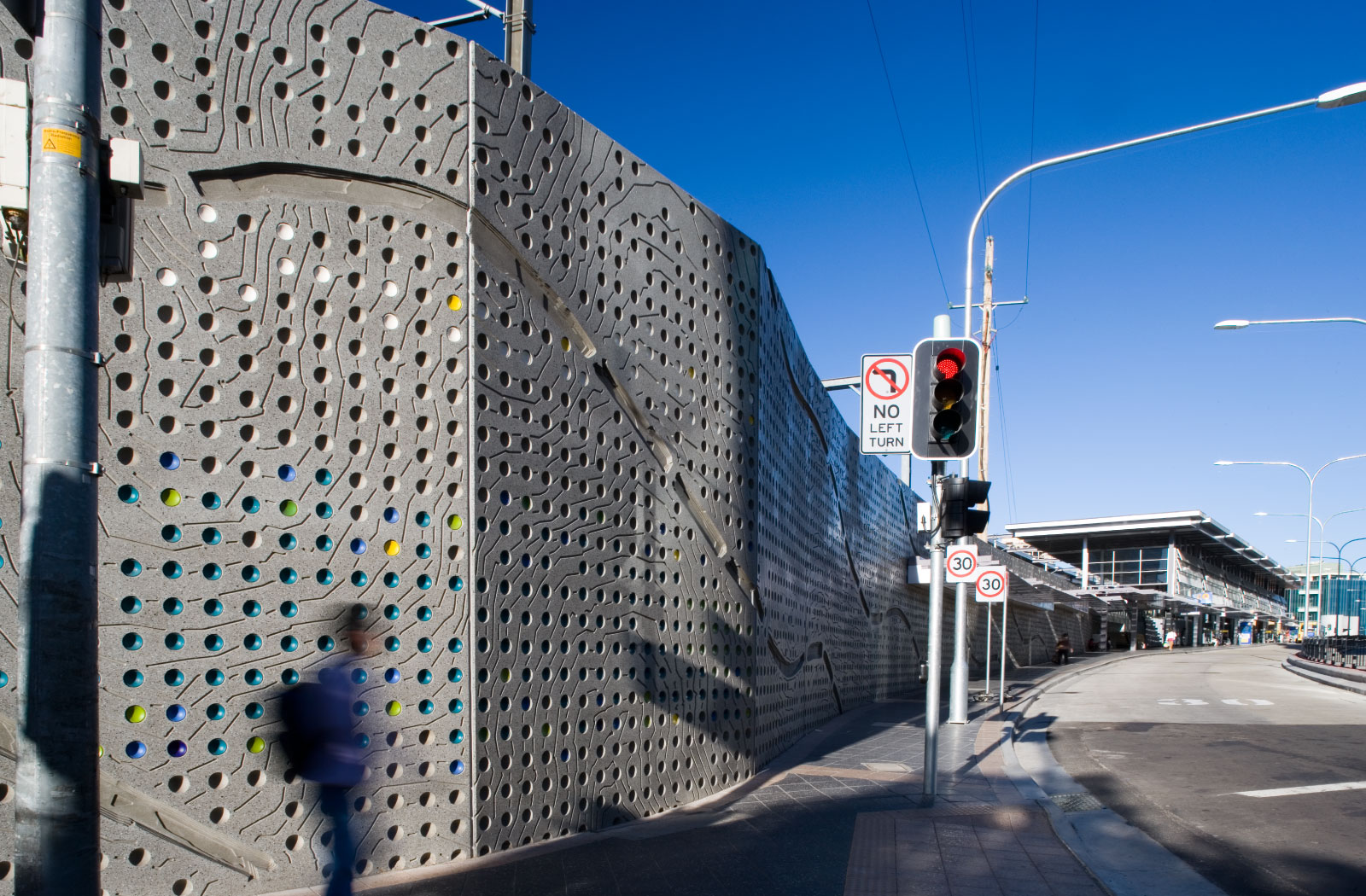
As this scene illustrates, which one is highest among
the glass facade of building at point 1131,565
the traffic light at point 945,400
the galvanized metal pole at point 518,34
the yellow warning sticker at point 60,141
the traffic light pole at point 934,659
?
the galvanized metal pole at point 518,34

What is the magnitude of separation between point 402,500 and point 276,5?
3.37 m

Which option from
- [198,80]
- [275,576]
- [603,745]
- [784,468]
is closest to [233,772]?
[275,576]

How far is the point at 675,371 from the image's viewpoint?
970 centimetres

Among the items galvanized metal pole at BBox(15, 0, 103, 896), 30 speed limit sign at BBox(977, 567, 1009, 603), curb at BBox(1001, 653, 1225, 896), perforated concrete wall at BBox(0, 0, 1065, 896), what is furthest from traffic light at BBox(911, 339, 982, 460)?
30 speed limit sign at BBox(977, 567, 1009, 603)

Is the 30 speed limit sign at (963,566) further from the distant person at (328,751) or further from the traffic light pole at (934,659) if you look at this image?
the distant person at (328,751)

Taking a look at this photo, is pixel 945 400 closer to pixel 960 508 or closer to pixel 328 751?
pixel 960 508

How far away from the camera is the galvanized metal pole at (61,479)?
323 centimetres

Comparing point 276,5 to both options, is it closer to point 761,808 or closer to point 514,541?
point 514,541

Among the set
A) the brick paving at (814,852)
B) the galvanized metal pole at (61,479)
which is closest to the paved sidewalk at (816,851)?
the brick paving at (814,852)

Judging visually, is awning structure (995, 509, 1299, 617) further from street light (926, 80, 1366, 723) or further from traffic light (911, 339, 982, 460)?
traffic light (911, 339, 982, 460)

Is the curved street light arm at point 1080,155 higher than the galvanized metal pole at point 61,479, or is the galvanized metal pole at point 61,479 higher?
the curved street light arm at point 1080,155

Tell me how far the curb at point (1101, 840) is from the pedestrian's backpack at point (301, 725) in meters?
5.00

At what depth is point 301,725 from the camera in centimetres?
500

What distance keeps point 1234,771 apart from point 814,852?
713cm
